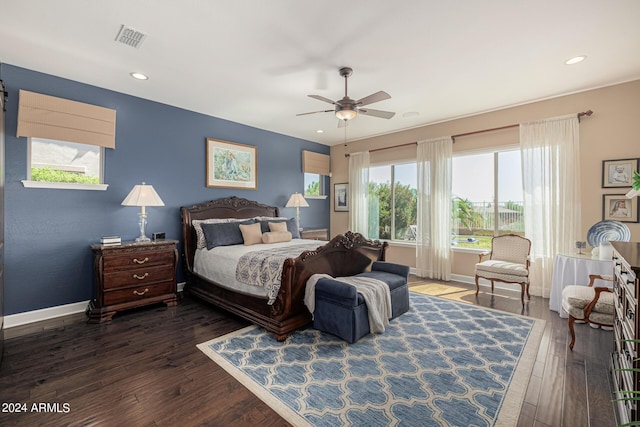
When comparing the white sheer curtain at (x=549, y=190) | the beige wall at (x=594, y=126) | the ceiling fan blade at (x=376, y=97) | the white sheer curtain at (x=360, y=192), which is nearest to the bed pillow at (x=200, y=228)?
the ceiling fan blade at (x=376, y=97)

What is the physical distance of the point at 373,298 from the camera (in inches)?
118

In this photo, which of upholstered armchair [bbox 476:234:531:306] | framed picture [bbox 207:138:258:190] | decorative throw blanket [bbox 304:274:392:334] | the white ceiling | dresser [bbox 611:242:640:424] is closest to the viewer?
dresser [bbox 611:242:640:424]

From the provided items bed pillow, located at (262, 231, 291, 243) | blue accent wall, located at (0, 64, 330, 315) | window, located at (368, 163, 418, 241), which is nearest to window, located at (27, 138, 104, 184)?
blue accent wall, located at (0, 64, 330, 315)

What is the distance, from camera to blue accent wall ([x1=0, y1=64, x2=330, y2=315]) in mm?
3277

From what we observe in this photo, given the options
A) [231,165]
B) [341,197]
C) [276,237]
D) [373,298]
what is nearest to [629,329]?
[373,298]

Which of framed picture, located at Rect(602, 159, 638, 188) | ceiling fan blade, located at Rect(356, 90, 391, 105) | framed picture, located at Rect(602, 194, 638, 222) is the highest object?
ceiling fan blade, located at Rect(356, 90, 391, 105)

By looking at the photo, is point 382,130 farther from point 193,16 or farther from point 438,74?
point 193,16

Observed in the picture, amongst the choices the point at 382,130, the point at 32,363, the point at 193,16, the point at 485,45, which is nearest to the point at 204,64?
the point at 193,16

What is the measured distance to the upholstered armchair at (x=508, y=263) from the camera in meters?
3.96

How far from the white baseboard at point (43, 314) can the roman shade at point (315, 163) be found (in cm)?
459

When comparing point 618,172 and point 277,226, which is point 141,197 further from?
point 618,172

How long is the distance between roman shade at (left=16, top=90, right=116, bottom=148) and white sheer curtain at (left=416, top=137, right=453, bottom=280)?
5155 mm

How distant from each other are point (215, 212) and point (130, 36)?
9.01 feet

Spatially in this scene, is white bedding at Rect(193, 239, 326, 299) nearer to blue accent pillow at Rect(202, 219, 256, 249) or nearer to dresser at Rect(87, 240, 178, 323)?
blue accent pillow at Rect(202, 219, 256, 249)
